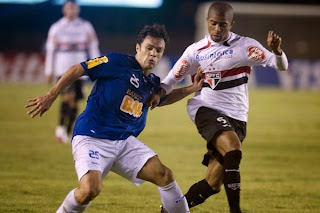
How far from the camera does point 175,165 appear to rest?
10484 mm

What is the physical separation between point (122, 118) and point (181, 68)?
4.16ft

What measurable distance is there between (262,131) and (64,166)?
20.8ft

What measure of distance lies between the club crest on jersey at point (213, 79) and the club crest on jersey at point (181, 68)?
235 mm

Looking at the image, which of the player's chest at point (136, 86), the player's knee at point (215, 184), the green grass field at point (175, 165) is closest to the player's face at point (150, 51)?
the player's chest at point (136, 86)

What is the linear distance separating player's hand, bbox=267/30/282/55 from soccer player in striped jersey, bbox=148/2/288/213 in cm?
6

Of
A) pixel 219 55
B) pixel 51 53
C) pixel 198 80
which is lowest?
pixel 51 53

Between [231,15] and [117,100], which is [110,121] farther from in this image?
[231,15]

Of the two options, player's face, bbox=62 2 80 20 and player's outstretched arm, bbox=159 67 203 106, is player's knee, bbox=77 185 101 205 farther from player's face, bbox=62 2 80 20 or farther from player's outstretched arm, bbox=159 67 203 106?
player's face, bbox=62 2 80 20

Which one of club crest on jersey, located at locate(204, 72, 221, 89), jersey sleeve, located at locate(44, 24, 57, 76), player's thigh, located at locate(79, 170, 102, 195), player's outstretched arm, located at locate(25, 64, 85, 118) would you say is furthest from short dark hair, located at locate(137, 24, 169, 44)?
jersey sleeve, located at locate(44, 24, 57, 76)

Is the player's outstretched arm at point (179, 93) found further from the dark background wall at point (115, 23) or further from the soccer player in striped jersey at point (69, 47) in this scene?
the dark background wall at point (115, 23)

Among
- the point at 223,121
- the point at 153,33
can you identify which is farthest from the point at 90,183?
the point at 223,121

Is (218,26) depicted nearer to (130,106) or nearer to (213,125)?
(213,125)

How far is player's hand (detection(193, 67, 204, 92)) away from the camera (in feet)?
22.6

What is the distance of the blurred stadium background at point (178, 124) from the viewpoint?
8148 mm
